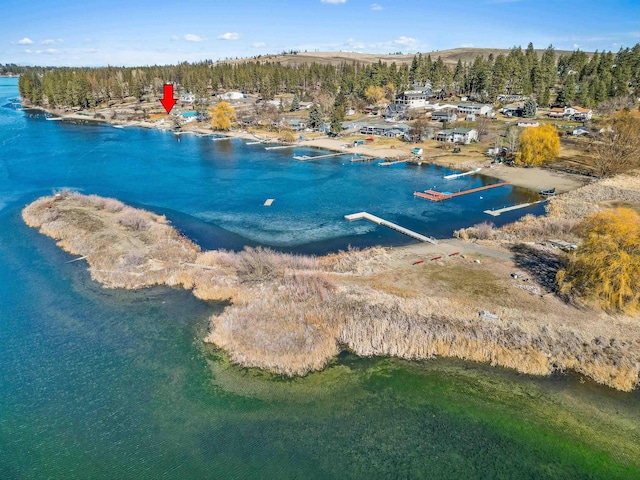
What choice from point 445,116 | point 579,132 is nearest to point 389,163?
point 445,116

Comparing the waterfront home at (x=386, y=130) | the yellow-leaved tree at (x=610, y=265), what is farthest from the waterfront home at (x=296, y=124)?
the yellow-leaved tree at (x=610, y=265)

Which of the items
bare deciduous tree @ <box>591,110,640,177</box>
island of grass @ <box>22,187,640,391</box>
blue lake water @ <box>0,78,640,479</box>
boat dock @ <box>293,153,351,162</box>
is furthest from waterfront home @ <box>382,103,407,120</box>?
blue lake water @ <box>0,78,640,479</box>

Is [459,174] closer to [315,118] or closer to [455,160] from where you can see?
[455,160]

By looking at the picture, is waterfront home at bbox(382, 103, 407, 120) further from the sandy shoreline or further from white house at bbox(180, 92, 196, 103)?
white house at bbox(180, 92, 196, 103)

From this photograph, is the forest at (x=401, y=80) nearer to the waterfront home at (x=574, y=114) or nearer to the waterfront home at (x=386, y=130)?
the waterfront home at (x=574, y=114)

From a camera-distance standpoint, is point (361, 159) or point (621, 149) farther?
point (361, 159)
